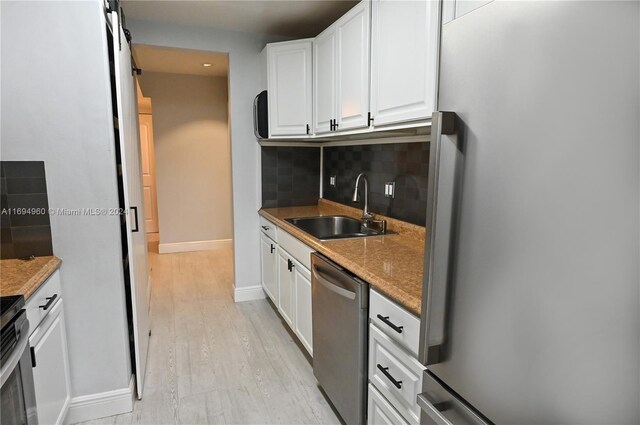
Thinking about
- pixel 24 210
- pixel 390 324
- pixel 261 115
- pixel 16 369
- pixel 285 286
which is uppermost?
pixel 261 115

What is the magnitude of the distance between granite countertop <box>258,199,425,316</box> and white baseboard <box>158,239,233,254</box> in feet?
9.72

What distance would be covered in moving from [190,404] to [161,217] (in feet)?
11.8

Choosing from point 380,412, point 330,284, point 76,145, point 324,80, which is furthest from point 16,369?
point 324,80

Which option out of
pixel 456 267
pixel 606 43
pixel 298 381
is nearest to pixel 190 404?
pixel 298 381

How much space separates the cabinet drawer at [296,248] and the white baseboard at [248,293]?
37.2 inches

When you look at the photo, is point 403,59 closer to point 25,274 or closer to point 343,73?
point 343,73

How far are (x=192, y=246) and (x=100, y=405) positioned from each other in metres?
3.58

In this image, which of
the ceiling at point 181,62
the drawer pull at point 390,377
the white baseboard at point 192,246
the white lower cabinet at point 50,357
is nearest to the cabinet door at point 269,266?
the white lower cabinet at point 50,357

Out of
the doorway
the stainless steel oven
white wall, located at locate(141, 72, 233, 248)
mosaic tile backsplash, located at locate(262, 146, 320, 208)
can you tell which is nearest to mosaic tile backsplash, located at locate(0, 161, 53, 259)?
the stainless steel oven

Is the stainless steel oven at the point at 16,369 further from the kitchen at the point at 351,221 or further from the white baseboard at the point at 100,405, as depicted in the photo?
the white baseboard at the point at 100,405

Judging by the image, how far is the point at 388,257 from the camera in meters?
1.79

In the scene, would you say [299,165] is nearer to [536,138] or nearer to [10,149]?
[10,149]

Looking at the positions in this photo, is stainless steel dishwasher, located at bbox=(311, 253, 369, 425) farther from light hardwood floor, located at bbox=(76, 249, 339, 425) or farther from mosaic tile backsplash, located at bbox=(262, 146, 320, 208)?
mosaic tile backsplash, located at bbox=(262, 146, 320, 208)

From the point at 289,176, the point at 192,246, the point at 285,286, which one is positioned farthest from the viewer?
the point at 192,246
